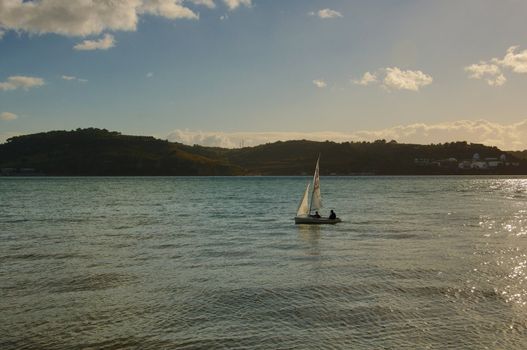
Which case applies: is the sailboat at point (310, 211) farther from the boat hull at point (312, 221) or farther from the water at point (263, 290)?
the water at point (263, 290)

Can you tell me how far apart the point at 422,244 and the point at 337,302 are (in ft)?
76.3

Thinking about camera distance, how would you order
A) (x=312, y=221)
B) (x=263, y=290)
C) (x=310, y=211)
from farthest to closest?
(x=310, y=211) < (x=312, y=221) < (x=263, y=290)

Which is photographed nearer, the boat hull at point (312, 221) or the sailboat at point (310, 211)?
the boat hull at point (312, 221)

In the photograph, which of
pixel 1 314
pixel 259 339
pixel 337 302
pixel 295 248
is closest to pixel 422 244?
pixel 295 248

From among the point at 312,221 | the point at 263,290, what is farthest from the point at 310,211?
the point at 263,290

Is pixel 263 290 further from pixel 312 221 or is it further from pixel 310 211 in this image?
pixel 310 211

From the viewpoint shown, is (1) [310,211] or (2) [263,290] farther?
(1) [310,211]

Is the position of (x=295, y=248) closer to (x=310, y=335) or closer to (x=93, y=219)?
(x=310, y=335)

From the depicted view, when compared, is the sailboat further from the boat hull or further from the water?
the water

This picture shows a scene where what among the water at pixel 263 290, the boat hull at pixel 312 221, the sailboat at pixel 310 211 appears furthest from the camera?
the sailboat at pixel 310 211

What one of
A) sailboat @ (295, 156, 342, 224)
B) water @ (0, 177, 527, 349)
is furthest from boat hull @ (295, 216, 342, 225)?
water @ (0, 177, 527, 349)

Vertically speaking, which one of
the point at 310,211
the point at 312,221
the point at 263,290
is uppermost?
the point at 310,211

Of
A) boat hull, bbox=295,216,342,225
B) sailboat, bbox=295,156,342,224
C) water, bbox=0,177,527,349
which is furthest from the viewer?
sailboat, bbox=295,156,342,224

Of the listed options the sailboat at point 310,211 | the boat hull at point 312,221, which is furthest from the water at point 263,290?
the sailboat at point 310,211
